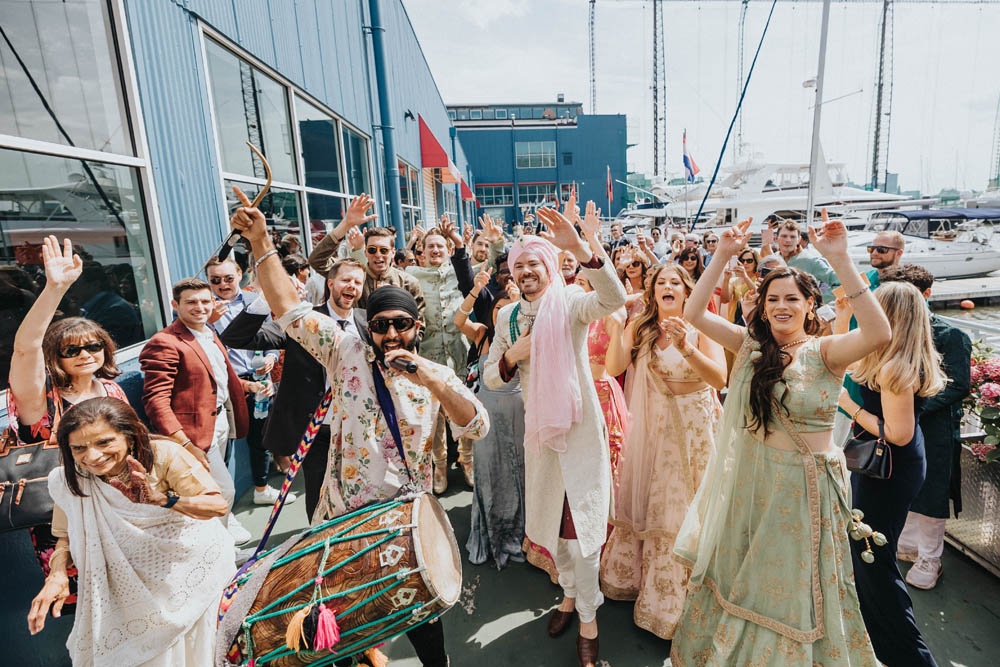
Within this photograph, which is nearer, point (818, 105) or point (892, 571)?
point (892, 571)

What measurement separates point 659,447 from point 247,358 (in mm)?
3006

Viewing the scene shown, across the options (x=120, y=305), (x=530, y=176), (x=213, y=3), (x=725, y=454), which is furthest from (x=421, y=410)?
(x=530, y=176)

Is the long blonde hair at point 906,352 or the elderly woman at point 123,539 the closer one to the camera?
the elderly woman at point 123,539

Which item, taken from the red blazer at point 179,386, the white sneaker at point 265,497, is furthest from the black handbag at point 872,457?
the white sneaker at point 265,497

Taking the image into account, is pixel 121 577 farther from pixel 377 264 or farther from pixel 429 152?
pixel 429 152

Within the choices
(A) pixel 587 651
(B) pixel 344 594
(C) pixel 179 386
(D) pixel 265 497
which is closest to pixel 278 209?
(D) pixel 265 497

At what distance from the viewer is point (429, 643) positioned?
2.09 metres

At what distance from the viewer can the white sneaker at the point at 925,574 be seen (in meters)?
2.82

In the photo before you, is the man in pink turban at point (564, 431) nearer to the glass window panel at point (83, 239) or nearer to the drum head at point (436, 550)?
the drum head at point (436, 550)

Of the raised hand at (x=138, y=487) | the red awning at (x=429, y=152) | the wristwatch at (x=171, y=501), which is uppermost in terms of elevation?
the red awning at (x=429, y=152)

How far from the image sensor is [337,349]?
200 cm

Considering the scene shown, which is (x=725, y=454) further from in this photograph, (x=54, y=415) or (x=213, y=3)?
(x=213, y=3)

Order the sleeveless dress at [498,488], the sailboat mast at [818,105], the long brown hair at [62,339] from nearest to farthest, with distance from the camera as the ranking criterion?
the long brown hair at [62,339] → the sleeveless dress at [498,488] → the sailboat mast at [818,105]

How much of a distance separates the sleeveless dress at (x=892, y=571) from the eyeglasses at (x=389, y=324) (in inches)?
90.3
